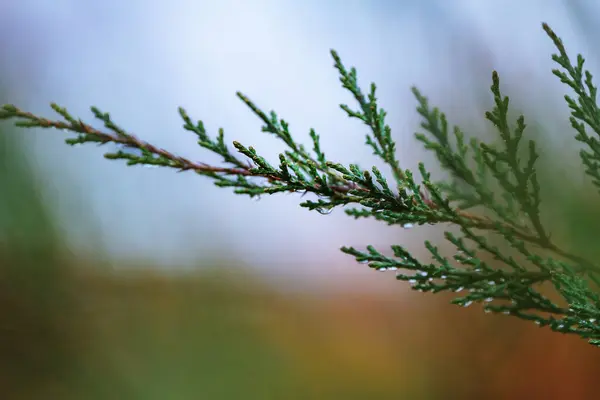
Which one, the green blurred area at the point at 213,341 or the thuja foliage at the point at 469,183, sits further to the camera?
the green blurred area at the point at 213,341

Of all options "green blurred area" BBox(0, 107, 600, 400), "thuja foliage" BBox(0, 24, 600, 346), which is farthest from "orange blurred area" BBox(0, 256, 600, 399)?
"thuja foliage" BBox(0, 24, 600, 346)

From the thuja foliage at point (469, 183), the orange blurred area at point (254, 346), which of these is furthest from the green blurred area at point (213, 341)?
the thuja foliage at point (469, 183)

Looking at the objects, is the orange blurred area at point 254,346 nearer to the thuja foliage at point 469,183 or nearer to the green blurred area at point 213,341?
the green blurred area at point 213,341

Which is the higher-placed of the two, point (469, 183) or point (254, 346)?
point (469, 183)

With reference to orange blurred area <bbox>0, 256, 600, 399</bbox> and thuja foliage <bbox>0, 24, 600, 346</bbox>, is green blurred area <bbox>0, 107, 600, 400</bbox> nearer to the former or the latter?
orange blurred area <bbox>0, 256, 600, 399</bbox>

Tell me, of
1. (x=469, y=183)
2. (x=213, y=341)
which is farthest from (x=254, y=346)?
(x=469, y=183)

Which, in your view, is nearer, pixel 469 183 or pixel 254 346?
pixel 469 183

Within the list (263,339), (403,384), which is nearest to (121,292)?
(263,339)

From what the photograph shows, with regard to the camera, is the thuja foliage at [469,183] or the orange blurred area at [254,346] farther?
the orange blurred area at [254,346]

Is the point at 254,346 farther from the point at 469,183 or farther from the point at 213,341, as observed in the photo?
the point at 469,183
